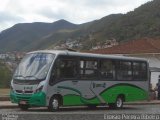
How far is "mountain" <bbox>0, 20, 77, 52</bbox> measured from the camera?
140500mm

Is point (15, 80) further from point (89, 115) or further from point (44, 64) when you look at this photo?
point (89, 115)

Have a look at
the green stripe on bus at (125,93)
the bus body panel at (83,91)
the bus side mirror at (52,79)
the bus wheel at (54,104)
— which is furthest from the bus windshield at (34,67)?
the green stripe on bus at (125,93)

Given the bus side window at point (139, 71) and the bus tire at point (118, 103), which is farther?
the bus side window at point (139, 71)

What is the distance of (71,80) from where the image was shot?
2580cm

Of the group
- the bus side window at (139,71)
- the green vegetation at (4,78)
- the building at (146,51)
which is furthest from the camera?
the building at (146,51)

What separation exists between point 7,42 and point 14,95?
12133cm

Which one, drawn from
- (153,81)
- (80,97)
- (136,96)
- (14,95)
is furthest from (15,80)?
(153,81)

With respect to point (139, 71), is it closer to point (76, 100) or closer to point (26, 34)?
point (76, 100)

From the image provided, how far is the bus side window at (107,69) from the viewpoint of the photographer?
91.4 ft

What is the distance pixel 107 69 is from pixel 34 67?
16.1 ft

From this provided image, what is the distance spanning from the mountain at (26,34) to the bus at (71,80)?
106 meters

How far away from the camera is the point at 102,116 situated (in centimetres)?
1426

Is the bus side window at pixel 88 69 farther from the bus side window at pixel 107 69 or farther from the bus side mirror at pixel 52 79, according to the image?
the bus side mirror at pixel 52 79

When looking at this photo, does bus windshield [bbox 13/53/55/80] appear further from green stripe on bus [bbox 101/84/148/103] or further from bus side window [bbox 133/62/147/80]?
bus side window [bbox 133/62/147/80]
